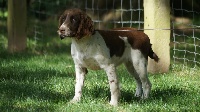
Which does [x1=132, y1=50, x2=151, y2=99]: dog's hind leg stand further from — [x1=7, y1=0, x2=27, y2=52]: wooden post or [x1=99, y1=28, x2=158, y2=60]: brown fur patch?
[x1=7, y1=0, x2=27, y2=52]: wooden post

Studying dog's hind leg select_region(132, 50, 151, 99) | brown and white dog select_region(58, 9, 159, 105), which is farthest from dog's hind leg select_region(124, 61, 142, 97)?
dog's hind leg select_region(132, 50, 151, 99)

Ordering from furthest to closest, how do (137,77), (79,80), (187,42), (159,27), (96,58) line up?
(187,42) → (159,27) → (137,77) → (79,80) → (96,58)

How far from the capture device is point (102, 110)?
544 cm

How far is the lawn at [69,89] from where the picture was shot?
562 cm

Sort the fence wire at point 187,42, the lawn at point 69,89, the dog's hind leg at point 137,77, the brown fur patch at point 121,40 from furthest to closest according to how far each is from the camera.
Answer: the fence wire at point 187,42 → the dog's hind leg at point 137,77 → the brown fur patch at point 121,40 → the lawn at point 69,89

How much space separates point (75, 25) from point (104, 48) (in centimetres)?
42

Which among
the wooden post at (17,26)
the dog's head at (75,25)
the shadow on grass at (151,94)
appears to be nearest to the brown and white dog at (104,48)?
the dog's head at (75,25)

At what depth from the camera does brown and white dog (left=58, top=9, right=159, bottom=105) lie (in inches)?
216

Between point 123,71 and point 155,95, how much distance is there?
193 cm

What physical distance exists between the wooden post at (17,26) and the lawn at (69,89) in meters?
0.79

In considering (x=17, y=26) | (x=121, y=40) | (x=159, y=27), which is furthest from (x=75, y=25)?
(x=17, y=26)

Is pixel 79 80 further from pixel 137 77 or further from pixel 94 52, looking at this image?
pixel 137 77

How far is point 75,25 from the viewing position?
5.49m

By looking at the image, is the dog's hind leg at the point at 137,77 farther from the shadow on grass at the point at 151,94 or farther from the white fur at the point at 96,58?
the white fur at the point at 96,58
